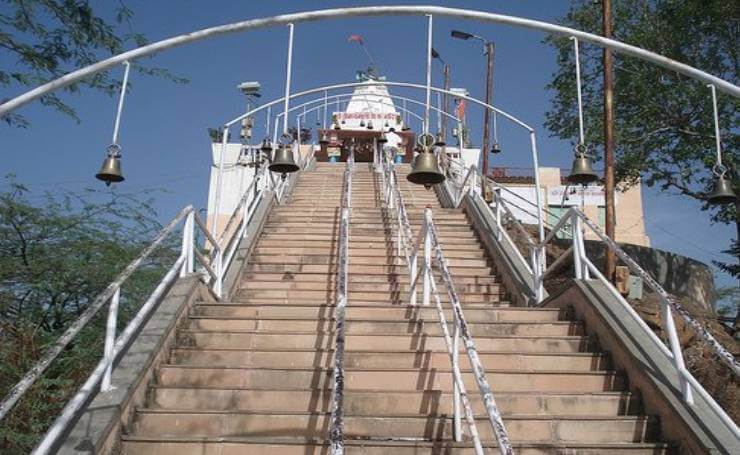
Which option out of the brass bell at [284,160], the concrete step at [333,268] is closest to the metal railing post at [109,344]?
the brass bell at [284,160]

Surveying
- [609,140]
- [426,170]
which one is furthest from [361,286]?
[609,140]

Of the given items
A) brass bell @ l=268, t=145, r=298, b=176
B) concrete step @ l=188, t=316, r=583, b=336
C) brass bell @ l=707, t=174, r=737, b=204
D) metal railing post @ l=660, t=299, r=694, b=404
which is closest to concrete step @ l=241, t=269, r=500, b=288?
brass bell @ l=268, t=145, r=298, b=176

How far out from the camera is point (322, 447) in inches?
165

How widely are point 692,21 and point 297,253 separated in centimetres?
1064

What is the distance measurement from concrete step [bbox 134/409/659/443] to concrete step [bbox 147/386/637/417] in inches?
8.3

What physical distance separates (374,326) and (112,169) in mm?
2755

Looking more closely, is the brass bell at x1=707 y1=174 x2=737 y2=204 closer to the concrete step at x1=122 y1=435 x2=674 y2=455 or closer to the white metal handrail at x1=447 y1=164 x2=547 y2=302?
the white metal handrail at x1=447 y1=164 x2=547 y2=302

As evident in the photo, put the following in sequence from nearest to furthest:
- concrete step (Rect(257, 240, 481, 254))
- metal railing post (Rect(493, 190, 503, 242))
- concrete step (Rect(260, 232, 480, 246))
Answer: metal railing post (Rect(493, 190, 503, 242)), concrete step (Rect(257, 240, 481, 254)), concrete step (Rect(260, 232, 480, 246))

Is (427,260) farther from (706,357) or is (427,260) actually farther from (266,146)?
(266,146)

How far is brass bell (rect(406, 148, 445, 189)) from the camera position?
5227 millimetres

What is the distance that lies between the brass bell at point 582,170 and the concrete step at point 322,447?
10.0ft

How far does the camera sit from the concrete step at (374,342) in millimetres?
5793

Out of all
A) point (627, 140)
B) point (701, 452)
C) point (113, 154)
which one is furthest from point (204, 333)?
point (627, 140)

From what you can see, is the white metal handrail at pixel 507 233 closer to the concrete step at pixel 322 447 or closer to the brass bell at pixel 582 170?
the brass bell at pixel 582 170
